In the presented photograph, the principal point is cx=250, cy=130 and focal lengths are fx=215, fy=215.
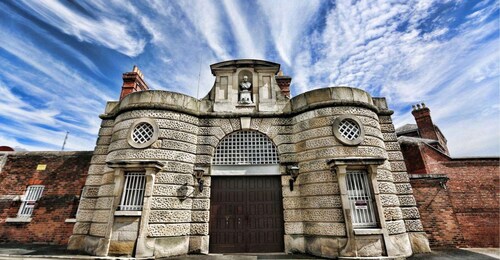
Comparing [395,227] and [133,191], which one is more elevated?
[133,191]

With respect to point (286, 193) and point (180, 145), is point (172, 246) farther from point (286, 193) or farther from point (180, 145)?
Answer: point (286, 193)

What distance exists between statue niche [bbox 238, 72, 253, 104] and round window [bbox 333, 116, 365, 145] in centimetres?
409

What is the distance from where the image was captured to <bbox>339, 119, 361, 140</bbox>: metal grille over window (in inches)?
352

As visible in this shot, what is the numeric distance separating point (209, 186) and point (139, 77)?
813 cm

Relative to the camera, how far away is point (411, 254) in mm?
7844

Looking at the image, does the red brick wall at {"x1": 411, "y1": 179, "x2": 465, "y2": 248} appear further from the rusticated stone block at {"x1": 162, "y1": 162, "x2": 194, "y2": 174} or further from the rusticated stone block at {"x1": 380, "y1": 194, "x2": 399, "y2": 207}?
the rusticated stone block at {"x1": 162, "y1": 162, "x2": 194, "y2": 174}

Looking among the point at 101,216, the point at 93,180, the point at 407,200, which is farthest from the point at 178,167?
the point at 407,200

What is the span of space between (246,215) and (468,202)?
35.5 feet

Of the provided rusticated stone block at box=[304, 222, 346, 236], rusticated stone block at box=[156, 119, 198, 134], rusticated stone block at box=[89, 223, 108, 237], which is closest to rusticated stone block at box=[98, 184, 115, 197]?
rusticated stone block at box=[89, 223, 108, 237]

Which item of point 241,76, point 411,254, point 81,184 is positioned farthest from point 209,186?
point 411,254

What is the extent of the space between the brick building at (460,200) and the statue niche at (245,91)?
27.6 ft

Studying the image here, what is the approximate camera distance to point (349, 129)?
29.8 ft

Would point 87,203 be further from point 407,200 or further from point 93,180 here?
point 407,200

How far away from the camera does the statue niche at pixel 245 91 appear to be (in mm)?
10391
